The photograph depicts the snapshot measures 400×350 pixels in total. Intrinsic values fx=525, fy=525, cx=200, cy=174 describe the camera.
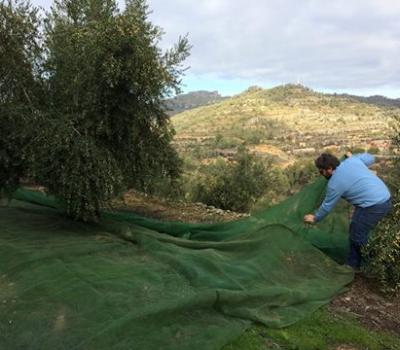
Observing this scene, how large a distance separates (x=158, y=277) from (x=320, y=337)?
1.78 m

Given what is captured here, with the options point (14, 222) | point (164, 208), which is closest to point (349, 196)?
point (14, 222)

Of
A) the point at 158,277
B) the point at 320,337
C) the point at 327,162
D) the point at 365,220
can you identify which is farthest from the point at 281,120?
the point at 320,337

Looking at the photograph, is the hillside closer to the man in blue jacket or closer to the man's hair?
the man's hair

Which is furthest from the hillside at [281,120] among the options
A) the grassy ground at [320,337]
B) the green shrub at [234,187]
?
the grassy ground at [320,337]

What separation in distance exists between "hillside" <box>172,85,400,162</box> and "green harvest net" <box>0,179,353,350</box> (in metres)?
61.5

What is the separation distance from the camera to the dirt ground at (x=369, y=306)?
6.02 m

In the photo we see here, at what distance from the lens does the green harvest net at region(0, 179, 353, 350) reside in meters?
4.45

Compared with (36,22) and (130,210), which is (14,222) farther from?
(130,210)

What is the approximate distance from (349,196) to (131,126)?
3.46 meters

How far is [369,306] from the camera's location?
643 cm

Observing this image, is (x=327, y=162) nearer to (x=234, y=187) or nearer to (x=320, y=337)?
(x=320, y=337)

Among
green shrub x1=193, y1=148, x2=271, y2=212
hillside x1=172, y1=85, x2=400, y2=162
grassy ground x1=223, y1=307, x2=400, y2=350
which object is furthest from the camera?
hillside x1=172, y1=85, x2=400, y2=162

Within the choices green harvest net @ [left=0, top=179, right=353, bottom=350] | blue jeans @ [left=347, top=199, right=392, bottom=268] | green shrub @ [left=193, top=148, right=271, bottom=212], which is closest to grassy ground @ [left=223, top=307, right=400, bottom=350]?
green harvest net @ [left=0, top=179, right=353, bottom=350]

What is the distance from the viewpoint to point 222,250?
6902 mm
